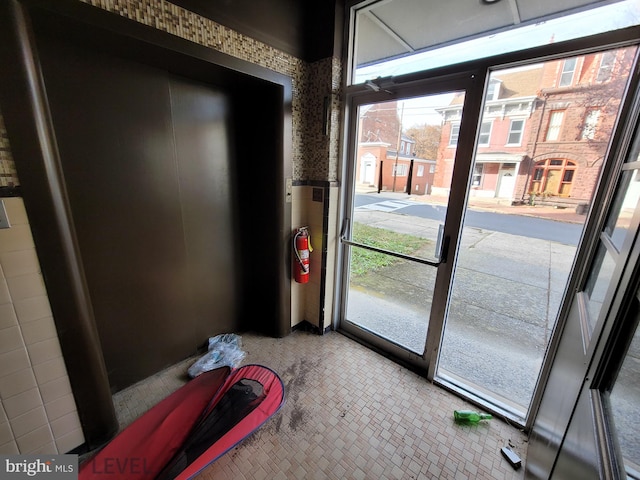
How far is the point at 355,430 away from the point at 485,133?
1.83 metres

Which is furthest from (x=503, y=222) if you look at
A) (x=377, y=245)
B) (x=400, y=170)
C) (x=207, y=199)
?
(x=207, y=199)

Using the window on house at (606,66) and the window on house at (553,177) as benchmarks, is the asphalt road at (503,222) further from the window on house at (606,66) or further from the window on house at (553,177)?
the window on house at (606,66)

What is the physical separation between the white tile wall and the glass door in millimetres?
1776

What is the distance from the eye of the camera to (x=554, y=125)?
1.27 meters

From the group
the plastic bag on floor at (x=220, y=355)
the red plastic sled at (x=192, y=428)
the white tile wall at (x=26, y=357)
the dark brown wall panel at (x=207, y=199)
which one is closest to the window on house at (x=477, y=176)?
the dark brown wall panel at (x=207, y=199)

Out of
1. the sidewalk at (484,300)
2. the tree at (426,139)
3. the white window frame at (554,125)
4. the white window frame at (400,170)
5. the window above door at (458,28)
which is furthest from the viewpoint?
the white window frame at (400,170)

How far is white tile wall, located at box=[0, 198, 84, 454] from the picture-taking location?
3.40 feet

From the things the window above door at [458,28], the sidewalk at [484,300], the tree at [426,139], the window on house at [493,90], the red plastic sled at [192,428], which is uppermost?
the window above door at [458,28]

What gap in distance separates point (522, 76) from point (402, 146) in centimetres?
69

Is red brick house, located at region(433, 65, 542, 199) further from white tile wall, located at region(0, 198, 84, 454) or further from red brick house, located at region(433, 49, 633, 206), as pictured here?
white tile wall, located at region(0, 198, 84, 454)

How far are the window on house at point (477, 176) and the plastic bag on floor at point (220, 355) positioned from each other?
1.99m

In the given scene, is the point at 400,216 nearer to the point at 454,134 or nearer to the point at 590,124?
the point at 454,134

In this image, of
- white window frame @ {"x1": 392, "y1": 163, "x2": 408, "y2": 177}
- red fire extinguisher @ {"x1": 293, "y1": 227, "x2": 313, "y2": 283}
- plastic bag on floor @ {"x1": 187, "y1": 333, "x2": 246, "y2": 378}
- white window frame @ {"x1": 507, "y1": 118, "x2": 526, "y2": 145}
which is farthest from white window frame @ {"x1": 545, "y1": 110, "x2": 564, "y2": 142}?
plastic bag on floor @ {"x1": 187, "y1": 333, "x2": 246, "y2": 378}

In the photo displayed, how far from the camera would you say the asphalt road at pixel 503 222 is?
1313mm
